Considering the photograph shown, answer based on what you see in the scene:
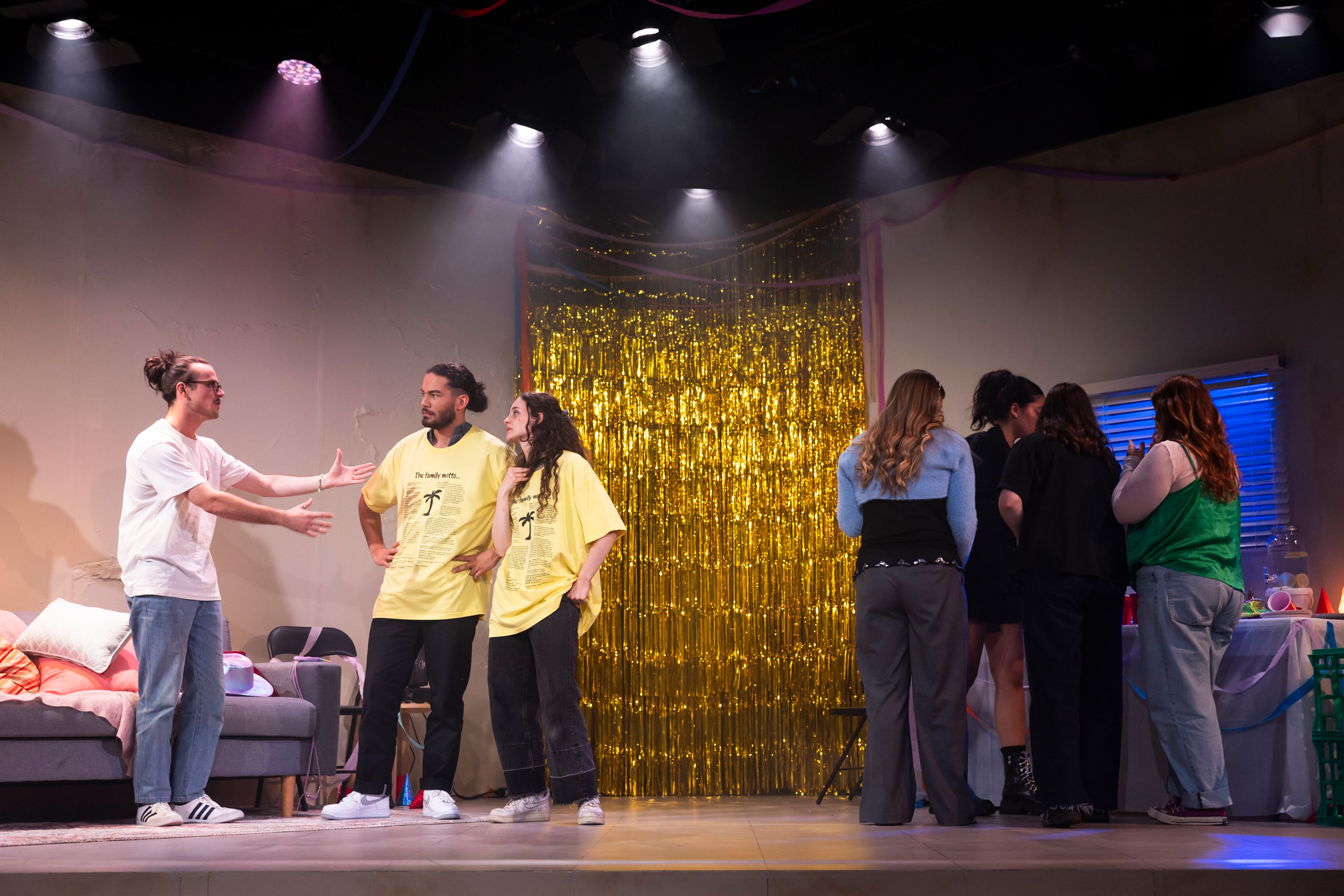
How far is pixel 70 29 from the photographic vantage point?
4.71 metres

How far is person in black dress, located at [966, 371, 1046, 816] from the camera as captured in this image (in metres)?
3.86

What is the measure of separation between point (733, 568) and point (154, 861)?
11.6 ft

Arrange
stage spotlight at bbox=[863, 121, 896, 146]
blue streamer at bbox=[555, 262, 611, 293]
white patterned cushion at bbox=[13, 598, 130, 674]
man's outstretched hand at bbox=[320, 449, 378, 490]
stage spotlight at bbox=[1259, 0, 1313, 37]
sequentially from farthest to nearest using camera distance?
blue streamer at bbox=[555, 262, 611, 293], stage spotlight at bbox=[863, 121, 896, 146], stage spotlight at bbox=[1259, 0, 1313, 37], man's outstretched hand at bbox=[320, 449, 378, 490], white patterned cushion at bbox=[13, 598, 130, 674]

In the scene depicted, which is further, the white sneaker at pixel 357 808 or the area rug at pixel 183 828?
the white sneaker at pixel 357 808

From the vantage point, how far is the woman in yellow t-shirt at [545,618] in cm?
369

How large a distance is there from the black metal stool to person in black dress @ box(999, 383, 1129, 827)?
0.89 m

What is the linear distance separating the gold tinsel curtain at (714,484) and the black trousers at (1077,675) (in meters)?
2.04

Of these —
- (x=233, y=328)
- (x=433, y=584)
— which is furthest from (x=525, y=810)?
(x=233, y=328)

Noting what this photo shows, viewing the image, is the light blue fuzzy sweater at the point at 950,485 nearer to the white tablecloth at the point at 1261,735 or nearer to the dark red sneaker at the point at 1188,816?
the white tablecloth at the point at 1261,735

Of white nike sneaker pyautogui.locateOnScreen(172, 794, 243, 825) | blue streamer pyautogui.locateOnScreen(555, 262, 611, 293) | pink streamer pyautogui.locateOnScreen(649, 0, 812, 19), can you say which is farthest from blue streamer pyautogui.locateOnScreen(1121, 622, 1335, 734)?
blue streamer pyautogui.locateOnScreen(555, 262, 611, 293)

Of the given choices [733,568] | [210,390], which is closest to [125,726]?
[210,390]

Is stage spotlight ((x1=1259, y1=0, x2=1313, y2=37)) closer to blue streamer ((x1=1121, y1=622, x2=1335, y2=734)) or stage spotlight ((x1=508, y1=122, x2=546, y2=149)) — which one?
blue streamer ((x1=1121, y1=622, x2=1335, y2=734))

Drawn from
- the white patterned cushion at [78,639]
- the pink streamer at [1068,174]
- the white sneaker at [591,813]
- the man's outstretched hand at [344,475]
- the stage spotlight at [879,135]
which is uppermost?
the stage spotlight at [879,135]

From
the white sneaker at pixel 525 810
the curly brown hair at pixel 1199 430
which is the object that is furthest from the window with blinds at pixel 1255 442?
the white sneaker at pixel 525 810
